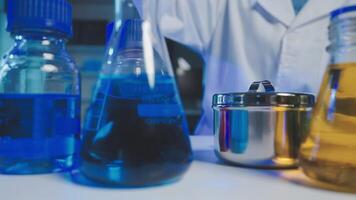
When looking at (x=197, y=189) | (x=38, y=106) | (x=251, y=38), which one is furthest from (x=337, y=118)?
(x=251, y=38)

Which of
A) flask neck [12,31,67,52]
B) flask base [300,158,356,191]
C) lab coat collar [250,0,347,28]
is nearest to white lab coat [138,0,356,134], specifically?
lab coat collar [250,0,347,28]

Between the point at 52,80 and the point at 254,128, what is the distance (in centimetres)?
21

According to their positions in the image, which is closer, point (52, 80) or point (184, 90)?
point (52, 80)

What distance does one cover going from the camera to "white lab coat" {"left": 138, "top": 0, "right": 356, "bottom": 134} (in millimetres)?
939

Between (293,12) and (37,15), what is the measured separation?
0.80 meters

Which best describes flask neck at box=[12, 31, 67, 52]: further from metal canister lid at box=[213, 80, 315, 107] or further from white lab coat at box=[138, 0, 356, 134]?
white lab coat at box=[138, 0, 356, 134]

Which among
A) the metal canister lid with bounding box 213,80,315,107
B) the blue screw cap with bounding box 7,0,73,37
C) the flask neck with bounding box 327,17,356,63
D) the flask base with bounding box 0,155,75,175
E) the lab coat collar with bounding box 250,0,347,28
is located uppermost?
the lab coat collar with bounding box 250,0,347,28

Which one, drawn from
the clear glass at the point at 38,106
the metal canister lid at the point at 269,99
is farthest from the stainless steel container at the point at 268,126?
the clear glass at the point at 38,106

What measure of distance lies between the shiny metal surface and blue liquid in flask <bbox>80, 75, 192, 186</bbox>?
0.23ft

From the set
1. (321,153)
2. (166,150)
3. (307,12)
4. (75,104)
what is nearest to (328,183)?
(321,153)

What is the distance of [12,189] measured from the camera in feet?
0.93

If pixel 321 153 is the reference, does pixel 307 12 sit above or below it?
above

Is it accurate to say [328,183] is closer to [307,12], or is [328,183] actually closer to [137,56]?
[137,56]

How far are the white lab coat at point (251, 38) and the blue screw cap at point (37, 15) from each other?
1.88 feet
